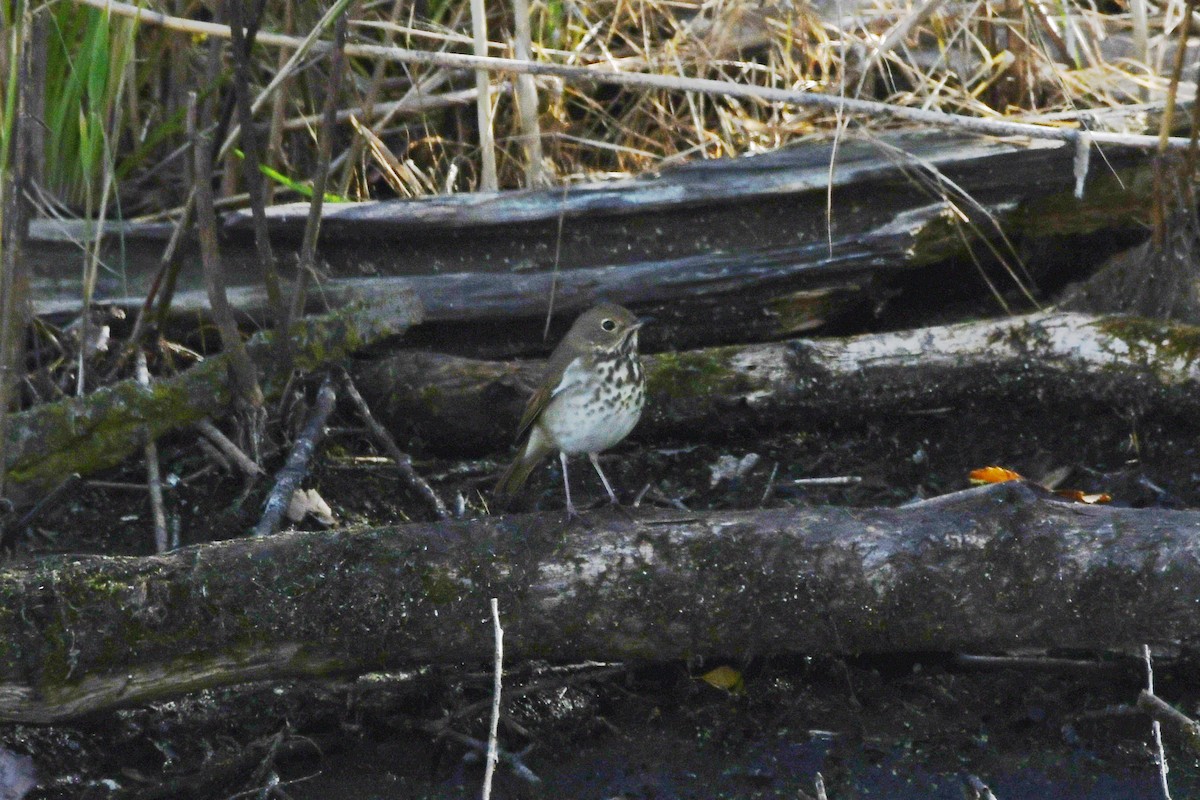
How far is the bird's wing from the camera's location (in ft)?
14.6

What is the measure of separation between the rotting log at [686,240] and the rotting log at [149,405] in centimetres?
52

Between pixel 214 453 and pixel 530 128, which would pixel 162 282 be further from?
pixel 530 128

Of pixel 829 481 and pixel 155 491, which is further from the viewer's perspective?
pixel 829 481

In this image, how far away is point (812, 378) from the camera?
16.8 ft

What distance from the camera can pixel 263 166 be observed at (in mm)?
5621

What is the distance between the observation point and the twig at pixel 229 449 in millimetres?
4672

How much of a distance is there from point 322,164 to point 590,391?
1102 millimetres

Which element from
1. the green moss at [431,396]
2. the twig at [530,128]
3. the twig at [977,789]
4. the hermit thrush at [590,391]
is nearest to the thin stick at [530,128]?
the twig at [530,128]

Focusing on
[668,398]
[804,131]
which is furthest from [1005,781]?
[804,131]

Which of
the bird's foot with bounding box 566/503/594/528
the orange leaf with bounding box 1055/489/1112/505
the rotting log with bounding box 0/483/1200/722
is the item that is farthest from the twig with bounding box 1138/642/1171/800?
the bird's foot with bounding box 566/503/594/528

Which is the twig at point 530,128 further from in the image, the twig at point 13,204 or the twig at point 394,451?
the twig at point 13,204

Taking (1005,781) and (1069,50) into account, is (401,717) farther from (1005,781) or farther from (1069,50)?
(1069,50)

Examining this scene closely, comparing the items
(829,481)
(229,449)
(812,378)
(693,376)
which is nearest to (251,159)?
(229,449)

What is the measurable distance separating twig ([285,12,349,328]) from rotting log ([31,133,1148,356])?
31.1 inches
